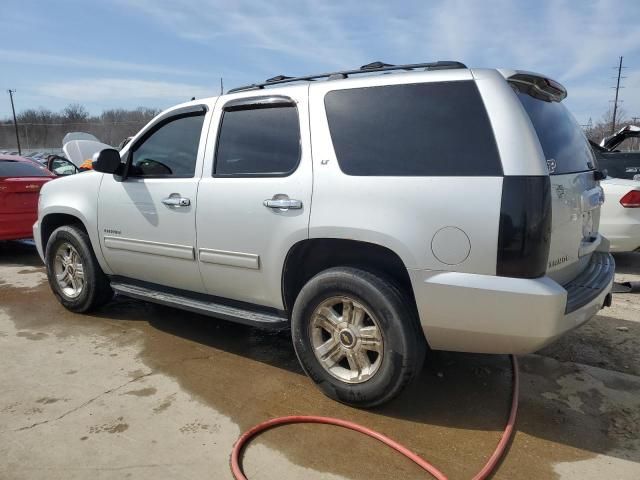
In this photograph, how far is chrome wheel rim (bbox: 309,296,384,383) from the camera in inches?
115

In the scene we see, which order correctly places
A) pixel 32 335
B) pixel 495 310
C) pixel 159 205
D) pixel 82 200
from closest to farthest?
pixel 495 310
pixel 159 205
pixel 32 335
pixel 82 200

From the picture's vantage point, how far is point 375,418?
2.96 m

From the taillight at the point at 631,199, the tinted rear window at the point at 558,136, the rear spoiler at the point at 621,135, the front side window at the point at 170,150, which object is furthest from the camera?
the rear spoiler at the point at 621,135

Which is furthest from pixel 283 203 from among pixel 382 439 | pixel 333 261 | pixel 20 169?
pixel 20 169

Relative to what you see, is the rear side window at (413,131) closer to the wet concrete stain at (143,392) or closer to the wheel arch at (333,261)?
the wheel arch at (333,261)

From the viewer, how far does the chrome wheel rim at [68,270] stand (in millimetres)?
4680

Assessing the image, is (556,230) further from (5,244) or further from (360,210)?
(5,244)

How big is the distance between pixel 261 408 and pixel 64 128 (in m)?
76.4

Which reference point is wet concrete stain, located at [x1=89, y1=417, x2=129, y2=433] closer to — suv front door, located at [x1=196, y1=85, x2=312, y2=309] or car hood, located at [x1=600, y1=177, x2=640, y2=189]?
Answer: suv front door, located at [x1=196, y1=85, x2=312, y2=309]

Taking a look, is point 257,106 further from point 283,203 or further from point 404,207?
point 404,207

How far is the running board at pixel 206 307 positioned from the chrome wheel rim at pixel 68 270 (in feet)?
1.61

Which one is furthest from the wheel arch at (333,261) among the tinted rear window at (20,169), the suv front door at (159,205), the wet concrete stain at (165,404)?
the tinted rear window at (20,169)

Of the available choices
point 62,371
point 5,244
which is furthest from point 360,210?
point 5,244

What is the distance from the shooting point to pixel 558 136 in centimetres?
288
